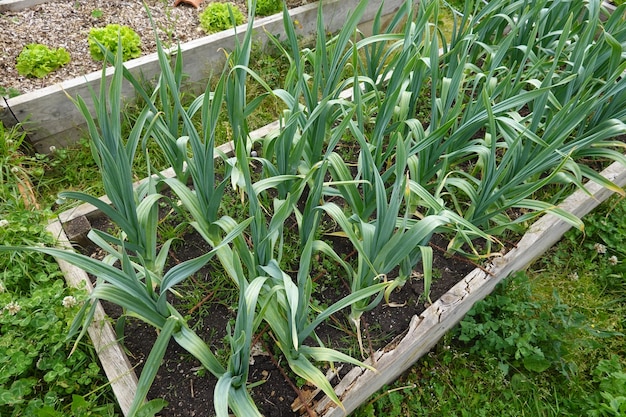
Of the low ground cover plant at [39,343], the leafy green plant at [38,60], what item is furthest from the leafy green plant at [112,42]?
the low ground cover plant at [39,343]

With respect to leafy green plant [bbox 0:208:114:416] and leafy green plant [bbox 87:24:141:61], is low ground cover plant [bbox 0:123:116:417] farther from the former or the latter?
leafy green plant [bbox 87:24:141:61]

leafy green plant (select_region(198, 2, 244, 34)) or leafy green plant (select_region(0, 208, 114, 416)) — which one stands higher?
leafy green plant (select_region(198, 2, 244, 34))

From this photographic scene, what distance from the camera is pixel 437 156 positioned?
1.54 metres

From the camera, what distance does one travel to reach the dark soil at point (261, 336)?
51.5 inches

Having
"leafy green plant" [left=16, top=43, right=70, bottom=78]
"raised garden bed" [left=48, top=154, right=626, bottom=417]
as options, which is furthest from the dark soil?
"leafy green plant" [left=16, top=43, right=70, bottom=78]

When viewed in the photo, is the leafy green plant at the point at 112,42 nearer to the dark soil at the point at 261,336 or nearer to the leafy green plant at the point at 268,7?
the leafy green plant at the point at 268,7

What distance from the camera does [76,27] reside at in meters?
2.51

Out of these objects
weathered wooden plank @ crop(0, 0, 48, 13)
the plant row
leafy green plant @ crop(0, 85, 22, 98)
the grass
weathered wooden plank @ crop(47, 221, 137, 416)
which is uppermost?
weathered wooden plank @ crop(0, 0, 48, 13)

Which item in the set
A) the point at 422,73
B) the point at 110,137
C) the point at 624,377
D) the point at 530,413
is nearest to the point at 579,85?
the point at 422,73

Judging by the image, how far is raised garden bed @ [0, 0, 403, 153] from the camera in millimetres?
1889

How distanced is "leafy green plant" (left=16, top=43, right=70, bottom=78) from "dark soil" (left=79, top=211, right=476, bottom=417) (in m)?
1.00

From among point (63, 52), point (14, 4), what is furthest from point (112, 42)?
point (14, 4)

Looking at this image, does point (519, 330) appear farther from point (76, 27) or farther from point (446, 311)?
point (76, 27)

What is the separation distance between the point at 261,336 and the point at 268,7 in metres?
2.03
